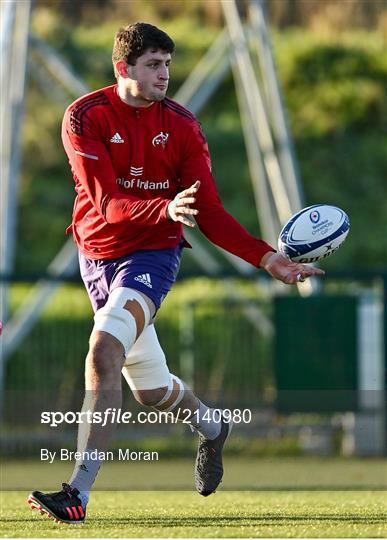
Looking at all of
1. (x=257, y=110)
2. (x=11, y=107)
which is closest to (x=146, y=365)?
(x=11, y=107)

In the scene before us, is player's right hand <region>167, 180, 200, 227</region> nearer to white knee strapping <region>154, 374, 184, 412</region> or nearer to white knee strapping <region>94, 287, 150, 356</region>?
white knee strapping <region>94, 287, 150, 356</region>

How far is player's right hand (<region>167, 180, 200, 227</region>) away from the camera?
574cm

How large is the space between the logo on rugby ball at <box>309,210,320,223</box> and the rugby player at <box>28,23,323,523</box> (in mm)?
254

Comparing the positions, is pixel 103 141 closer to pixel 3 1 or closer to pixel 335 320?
pixel 335 320

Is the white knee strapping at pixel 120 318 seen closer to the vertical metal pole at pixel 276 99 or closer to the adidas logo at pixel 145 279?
the adidas logo at pixel 145 279

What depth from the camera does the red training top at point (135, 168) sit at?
6387 mm

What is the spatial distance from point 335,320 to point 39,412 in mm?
2898

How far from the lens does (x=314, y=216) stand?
6.36 m

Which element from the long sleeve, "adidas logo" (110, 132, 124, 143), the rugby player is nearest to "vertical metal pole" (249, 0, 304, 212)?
the rugby player

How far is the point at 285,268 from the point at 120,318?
76 cm

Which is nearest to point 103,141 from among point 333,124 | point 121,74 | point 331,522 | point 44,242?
point 121,74

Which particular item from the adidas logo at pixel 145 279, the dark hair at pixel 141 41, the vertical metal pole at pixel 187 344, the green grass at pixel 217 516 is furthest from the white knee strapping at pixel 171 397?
the vertical metal pole at pixel 187 344

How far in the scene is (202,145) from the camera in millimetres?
6676

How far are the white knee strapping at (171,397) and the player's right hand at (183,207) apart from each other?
1.23m
